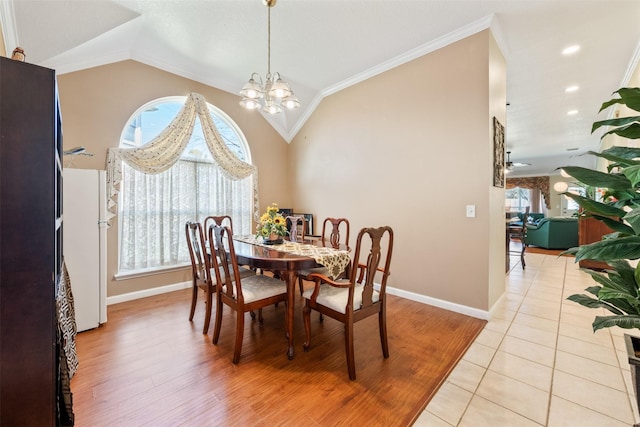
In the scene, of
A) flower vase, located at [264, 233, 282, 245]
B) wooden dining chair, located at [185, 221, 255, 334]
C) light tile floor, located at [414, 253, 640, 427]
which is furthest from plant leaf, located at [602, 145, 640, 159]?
wooden dining chair, located at [185, 221, 255, 334]

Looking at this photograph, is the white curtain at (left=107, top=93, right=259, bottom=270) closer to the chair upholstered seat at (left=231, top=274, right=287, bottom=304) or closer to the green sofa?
the chair upholstered seat at (left=231, top=274, right=287, bottom=304)

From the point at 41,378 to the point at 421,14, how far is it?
11.8 feet

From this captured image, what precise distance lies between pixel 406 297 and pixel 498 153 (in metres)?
1.95

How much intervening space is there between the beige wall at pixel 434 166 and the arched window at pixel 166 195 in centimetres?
189

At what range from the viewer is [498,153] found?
2848 millimetres

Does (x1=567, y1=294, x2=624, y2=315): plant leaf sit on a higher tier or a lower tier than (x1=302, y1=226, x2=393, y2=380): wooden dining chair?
higher

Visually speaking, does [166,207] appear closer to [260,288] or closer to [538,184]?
[260,288]

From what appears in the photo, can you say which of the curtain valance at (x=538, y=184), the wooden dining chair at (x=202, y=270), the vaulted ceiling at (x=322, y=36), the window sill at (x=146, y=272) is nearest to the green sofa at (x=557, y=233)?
the vaulted ceiling at (x=322, y=36)

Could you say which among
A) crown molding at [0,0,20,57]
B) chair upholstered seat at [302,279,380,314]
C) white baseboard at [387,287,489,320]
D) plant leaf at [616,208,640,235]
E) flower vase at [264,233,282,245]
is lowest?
white baseboard at [387,287,489,320]

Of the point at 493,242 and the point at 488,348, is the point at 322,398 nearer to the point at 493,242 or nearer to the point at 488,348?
the point at 488,348

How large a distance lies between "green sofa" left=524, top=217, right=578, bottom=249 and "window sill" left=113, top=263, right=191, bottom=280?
759 centimetres

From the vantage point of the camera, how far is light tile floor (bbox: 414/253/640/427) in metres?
1.46

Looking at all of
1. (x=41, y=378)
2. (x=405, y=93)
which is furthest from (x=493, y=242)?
(x=41, y=378)

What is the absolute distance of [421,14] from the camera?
8.23 feet
